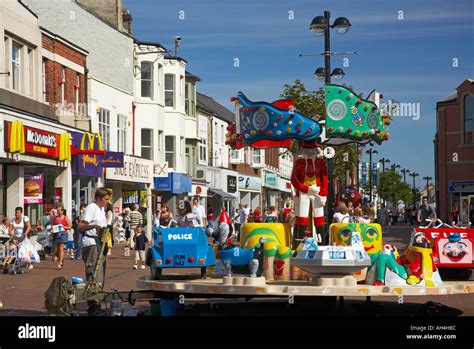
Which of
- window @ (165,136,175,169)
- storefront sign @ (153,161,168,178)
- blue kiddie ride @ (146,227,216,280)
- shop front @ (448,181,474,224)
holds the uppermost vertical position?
window @ (165,136,175,169)

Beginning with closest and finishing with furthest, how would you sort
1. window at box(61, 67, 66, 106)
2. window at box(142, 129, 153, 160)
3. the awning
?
window at box(61, 67, 66, 106) → window at box(142, 129, 153, 160) → the awning

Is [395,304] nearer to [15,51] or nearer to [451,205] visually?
[15,51]

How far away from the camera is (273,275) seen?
12.0m

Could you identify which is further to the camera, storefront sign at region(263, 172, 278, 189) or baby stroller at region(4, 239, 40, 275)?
storefront sign at region(263, 172, 278, 189)

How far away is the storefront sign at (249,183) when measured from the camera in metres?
64.1

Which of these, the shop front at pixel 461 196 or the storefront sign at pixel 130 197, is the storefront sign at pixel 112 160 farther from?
the shop front at pixel 461 196

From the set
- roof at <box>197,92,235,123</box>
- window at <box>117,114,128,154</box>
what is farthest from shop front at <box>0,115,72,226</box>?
roof at <box>197,92,235,123</box>

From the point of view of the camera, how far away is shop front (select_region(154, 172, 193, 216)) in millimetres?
45791

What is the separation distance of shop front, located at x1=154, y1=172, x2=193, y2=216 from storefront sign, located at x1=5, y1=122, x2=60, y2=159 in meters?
13.9

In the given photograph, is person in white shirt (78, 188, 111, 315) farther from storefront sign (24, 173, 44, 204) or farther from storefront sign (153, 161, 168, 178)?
storefront sign (153, 161, 168, 178)

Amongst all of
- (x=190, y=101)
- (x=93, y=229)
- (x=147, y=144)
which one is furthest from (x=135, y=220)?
(x=190, y=101)

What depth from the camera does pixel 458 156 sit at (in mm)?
52875

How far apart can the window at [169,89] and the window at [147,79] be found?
345 centimetres

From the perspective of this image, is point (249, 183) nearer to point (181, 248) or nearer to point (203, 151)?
point (203, 151)
